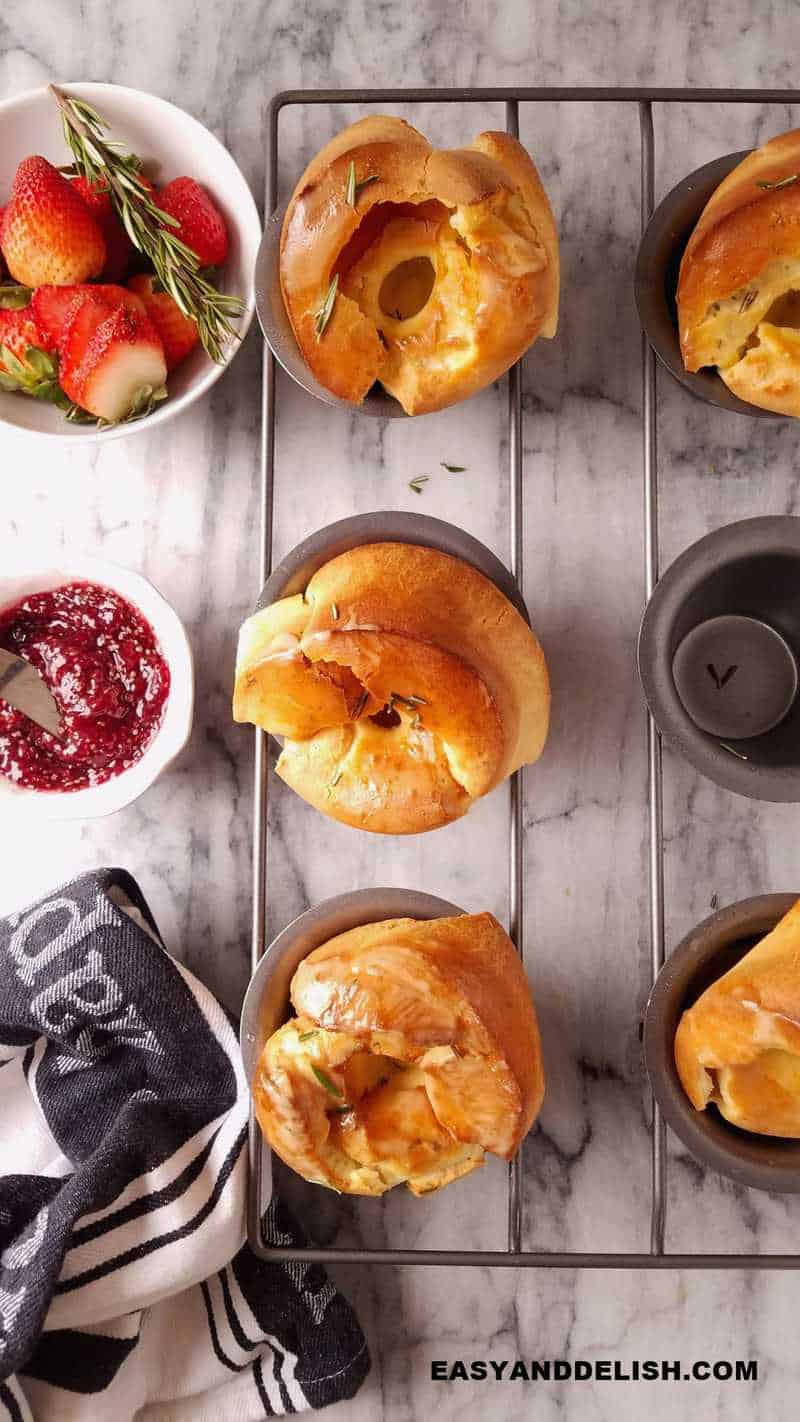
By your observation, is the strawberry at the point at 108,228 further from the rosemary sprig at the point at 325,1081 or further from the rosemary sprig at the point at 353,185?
the rosemary sprig at the point at 325,1081

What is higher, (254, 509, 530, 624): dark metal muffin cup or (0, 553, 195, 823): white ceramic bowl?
(254, 509, 530, 624): dark metal muffin cup

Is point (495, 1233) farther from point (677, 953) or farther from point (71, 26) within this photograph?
point (71, 26)

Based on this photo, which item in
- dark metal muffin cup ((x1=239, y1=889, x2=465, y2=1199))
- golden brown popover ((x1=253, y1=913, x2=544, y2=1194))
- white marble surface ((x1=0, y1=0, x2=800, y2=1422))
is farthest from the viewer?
white marble surface ((x1=0, y1=0, x2=800, y2=1422))

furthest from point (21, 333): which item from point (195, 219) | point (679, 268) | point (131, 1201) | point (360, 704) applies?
point (131, 1201)

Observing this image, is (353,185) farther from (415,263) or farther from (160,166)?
(160,166)

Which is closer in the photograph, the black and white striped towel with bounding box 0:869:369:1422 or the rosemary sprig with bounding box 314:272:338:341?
the rosemary sprig with bounding box 314:272:338:341

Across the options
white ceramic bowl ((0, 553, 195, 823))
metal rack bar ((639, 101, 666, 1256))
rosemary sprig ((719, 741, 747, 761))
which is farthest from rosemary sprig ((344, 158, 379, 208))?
rosemary sprig ((719, 741, 747, 761))

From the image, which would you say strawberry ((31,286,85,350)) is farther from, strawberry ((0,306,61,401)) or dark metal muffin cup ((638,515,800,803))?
dark metal muffin cup ((638,515,800,803))
